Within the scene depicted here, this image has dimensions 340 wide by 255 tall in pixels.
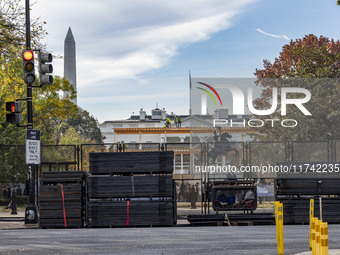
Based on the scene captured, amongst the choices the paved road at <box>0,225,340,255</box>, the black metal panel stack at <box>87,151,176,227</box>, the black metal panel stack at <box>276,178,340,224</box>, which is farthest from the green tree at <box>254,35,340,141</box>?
the paved road at <box>0,225,340,255</box>

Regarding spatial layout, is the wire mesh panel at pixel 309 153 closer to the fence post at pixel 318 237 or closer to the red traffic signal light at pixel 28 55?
the red traffic signal light at pixel 28 55

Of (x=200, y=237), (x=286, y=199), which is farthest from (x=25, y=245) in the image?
(x=286, y=199)

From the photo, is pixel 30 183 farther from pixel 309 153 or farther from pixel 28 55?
pixel 309 153

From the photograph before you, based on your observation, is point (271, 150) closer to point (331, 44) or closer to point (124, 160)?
point (124, 160)

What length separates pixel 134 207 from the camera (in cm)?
2147

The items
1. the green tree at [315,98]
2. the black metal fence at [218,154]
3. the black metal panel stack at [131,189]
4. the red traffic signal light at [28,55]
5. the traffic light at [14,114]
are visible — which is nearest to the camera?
the black metal panel stack at [131,189]

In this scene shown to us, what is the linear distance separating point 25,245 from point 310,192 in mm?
11177

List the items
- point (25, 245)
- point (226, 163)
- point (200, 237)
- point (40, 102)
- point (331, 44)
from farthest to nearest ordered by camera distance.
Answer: point (331, 44)
point (40, 102)
point (226, 163)
point (200, 237)
point (25, 245)

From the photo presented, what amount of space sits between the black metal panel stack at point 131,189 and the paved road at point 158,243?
3189mm

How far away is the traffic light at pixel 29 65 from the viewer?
21.8 metres

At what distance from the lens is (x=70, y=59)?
111062 mm

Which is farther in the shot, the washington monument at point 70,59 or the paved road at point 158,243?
the washington monument at point 70,59

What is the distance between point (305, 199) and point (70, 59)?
92991 mm

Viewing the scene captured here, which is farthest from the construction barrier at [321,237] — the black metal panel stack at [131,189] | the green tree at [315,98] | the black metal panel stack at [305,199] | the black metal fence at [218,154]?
the green tree at [315,98]
